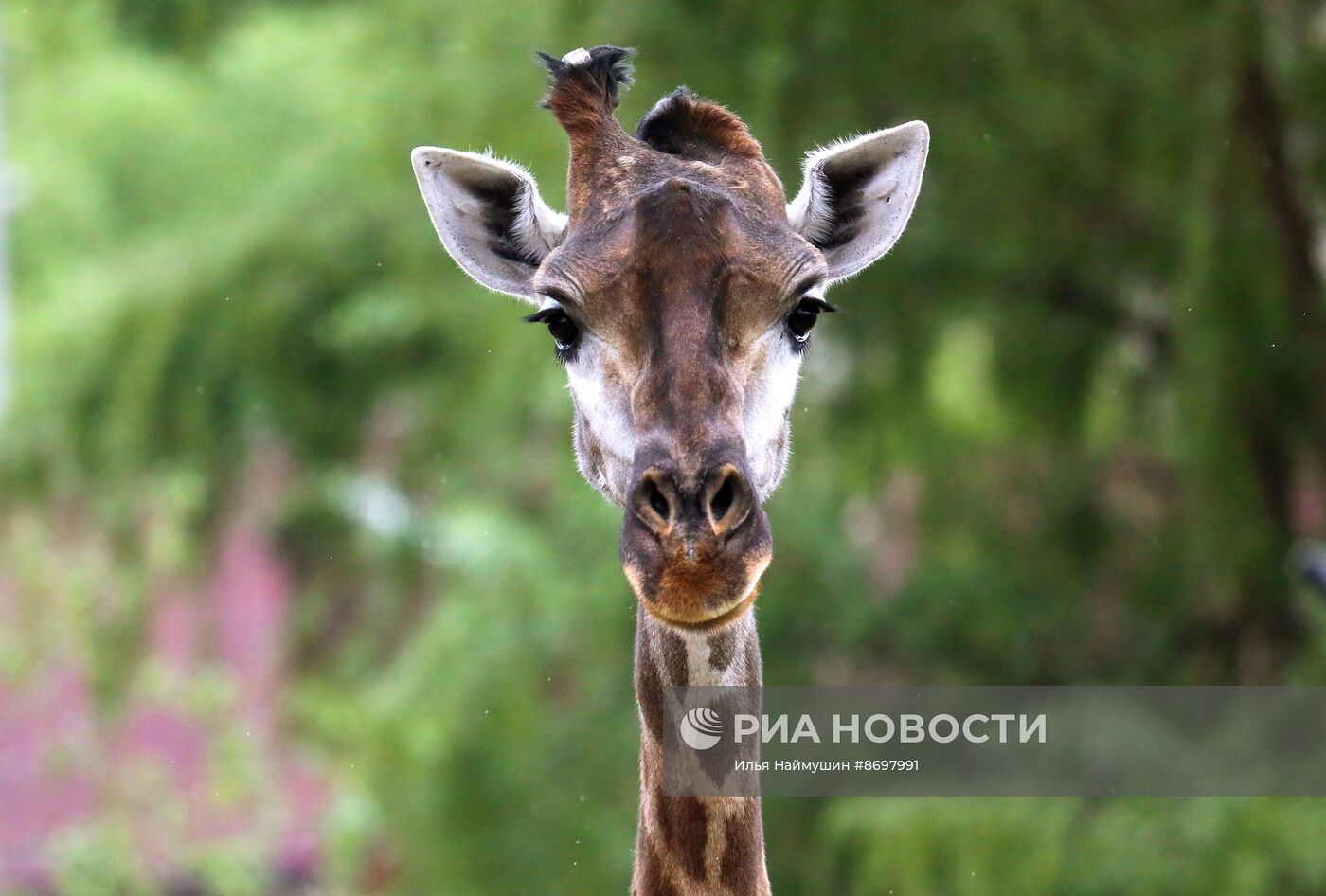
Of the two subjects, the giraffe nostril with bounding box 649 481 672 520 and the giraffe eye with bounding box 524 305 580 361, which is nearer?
the giraffe nostril with bounding box 649 481 672 520

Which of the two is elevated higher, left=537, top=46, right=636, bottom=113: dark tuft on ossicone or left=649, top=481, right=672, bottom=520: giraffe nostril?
left=537, top=46, right=636, bottom=113: dark tuft on ossicone

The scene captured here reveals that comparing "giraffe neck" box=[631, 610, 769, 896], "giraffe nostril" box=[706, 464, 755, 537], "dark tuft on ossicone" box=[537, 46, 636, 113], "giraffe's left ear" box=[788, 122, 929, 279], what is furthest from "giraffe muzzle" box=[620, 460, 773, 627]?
"dark tuft on ossicone" box=[537, 46, 636, 113]

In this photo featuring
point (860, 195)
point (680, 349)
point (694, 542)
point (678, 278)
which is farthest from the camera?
point (860, 195)

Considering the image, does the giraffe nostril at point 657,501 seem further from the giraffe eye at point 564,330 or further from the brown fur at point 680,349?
the giraffe eye at point 564,330

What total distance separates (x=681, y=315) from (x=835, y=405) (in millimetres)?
6435

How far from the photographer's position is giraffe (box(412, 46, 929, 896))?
3258 mm

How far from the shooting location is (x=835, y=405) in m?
9.99

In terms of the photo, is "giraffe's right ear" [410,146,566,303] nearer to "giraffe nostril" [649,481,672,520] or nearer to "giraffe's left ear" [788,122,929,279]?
"giraffe's left ear" [788,122,929,279]

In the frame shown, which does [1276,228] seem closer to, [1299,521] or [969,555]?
[1299,521]

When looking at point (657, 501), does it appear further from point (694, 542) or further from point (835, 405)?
point (835, 405)

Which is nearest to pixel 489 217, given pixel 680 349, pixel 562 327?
pixel 562 327

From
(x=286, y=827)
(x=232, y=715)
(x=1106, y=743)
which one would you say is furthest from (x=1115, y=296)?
(x=286, y=827)

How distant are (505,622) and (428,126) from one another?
2.78 m

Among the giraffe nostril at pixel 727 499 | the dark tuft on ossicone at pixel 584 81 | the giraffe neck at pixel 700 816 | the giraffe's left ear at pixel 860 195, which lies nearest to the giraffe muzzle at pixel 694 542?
the giraffe nostril at pixel 727 499
